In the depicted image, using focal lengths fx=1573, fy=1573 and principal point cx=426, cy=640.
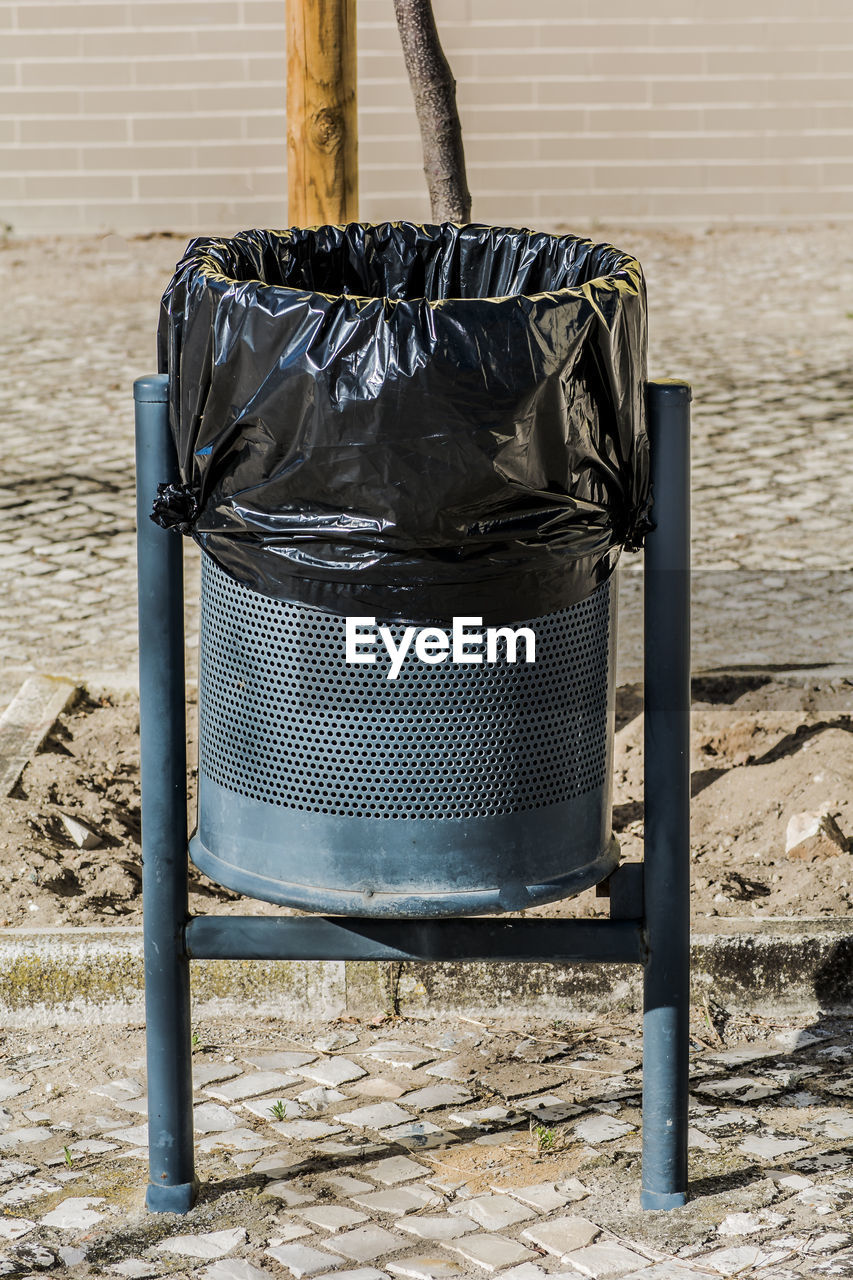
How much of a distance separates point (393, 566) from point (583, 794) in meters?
0.53

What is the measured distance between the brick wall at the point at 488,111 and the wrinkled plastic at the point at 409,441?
8.88m

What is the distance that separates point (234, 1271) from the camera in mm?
2461

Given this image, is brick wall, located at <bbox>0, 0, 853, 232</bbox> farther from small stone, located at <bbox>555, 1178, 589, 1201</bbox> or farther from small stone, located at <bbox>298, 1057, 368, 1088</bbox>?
small stone, located at <bbox>555, 1178, 589, 1201</bbox>

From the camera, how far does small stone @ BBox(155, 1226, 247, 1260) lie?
252 centimetres

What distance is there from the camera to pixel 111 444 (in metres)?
7.05

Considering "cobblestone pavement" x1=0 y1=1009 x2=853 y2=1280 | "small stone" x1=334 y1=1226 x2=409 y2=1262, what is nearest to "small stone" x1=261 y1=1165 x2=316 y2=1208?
"cobblestone pavement" x1=0 y1=1009 x2=853 y2=1280

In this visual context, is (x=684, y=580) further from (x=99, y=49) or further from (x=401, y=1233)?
(x=99, y=49)

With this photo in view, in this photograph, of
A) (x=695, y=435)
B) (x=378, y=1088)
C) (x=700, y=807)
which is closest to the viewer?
(x=378, y=1088)

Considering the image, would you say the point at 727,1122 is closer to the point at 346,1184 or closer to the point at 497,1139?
the point at 497,1139

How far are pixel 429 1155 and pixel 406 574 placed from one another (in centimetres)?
113

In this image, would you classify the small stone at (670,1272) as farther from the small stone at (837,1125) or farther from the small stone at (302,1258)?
the small stone at (837,1125)

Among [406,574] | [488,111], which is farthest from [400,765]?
[488,111]

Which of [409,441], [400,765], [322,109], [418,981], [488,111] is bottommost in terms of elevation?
[418,981]

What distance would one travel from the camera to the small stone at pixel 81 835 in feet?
12.2
